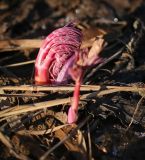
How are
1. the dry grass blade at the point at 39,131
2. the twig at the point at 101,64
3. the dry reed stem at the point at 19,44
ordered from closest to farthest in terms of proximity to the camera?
the dry grass blade at the point at 39,131
the twig at the point at 101,64
the dry reed stem at the point at 19,44

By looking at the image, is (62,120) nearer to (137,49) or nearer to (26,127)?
(26,127)

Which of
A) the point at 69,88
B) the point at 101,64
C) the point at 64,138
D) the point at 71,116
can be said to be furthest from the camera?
the point at 101,64

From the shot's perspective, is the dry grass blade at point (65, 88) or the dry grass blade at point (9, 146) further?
the dry grass blade at point (65, 88)

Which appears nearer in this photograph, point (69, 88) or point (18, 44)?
point (69, 88)

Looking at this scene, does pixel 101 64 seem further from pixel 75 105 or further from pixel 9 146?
pixel 9 146

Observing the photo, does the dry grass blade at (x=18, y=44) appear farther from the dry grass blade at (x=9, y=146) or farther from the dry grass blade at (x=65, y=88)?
the dry grass blade at (x=9, y=146)

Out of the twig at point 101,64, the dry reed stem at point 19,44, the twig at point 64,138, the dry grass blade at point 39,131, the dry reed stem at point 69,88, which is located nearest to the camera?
the twig at point 64,138

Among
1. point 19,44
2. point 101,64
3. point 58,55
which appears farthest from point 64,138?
point 19,44

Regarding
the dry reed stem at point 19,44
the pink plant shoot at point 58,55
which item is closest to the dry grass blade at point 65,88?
the pink plant shoot at point 58,55

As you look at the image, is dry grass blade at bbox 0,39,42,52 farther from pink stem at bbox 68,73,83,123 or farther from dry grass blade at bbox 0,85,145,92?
pink stem at bbox 68,73,83,123

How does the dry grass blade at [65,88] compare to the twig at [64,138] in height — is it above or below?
above
